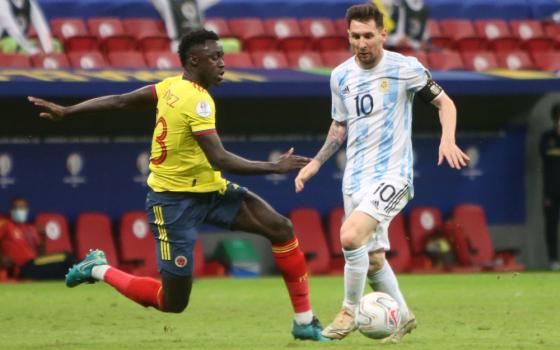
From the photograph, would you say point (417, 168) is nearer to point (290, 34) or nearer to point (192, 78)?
point (290, 34)

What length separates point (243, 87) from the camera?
15.6 m

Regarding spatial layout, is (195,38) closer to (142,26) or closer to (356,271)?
(356,271)

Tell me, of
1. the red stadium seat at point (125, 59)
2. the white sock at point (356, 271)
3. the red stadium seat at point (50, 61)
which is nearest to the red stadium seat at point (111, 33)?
the red stadium seat at point (125, 59)

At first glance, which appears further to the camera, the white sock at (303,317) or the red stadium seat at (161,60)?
the red stadium seat at (161,60)

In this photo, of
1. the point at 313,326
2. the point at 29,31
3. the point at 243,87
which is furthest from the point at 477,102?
the point at 313,326

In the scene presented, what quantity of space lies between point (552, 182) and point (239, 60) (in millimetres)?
4285

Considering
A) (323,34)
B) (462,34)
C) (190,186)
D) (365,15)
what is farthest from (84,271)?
(462,34)

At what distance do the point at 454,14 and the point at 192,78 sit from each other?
12.7 m

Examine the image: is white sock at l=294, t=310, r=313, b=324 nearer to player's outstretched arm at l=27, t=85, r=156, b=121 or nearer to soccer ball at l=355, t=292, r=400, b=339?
soccer ball at l=355, t=292, r=400, b=339

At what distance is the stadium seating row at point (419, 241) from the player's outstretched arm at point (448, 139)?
8.36 metres

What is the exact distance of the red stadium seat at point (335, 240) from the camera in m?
17.0

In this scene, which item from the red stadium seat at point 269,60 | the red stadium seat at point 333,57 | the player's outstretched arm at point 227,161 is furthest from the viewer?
the red stadium seat at point 333,57

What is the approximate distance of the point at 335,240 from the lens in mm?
17109

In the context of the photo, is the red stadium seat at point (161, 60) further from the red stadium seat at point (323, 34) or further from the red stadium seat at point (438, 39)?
the red stadium seat at point (438, 39)
